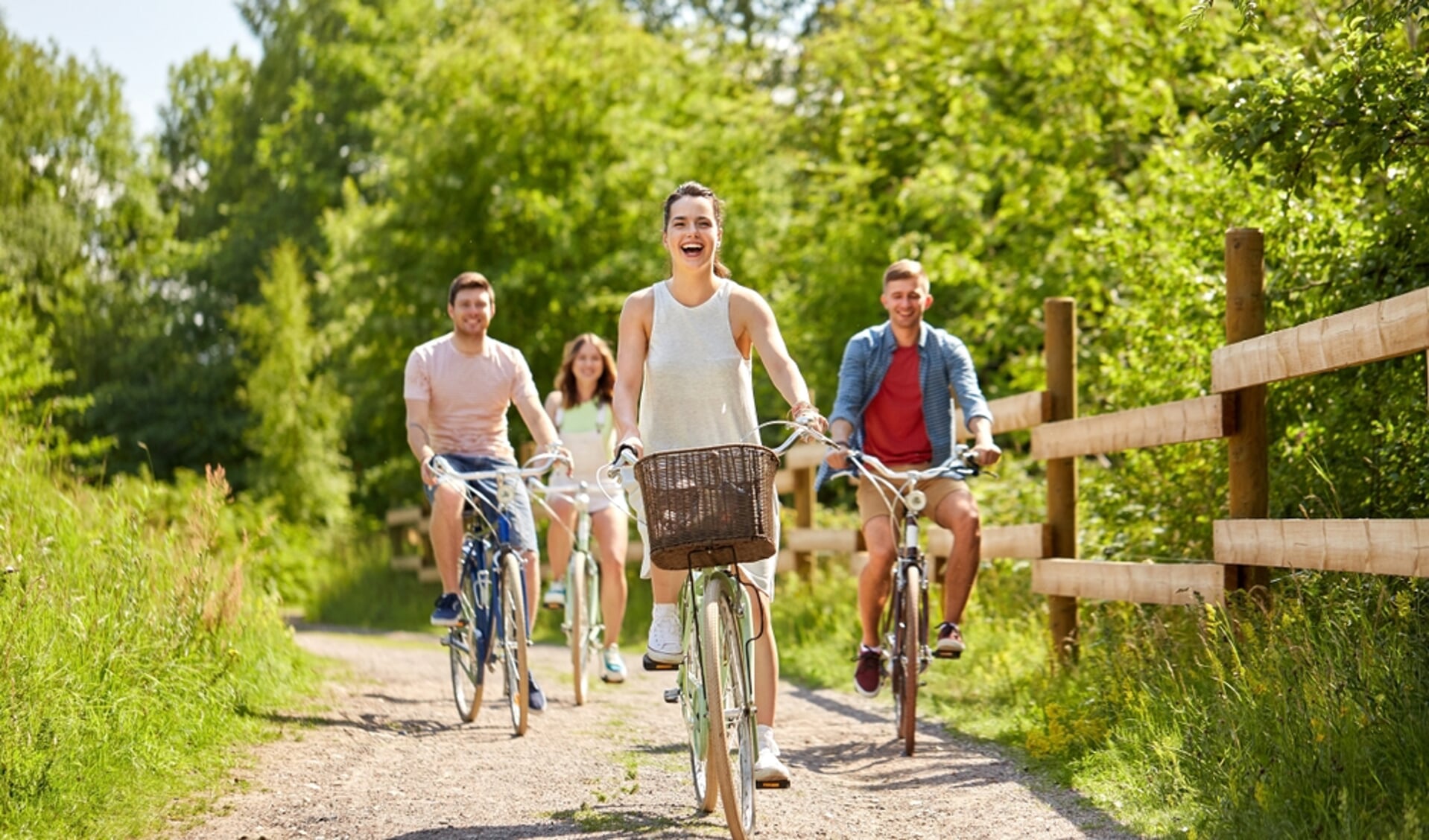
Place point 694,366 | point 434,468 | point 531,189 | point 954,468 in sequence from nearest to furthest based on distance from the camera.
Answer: point 694,366 < point 954,468 < point 434,468 < point 531,189

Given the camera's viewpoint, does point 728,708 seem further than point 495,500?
No

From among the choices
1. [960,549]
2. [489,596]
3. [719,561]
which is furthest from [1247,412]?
[489,596]

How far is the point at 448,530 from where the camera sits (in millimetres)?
8219

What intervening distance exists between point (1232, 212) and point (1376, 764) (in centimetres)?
549

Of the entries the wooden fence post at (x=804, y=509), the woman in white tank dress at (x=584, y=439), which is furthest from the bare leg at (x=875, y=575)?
the wooden fence post at (x=804, y=509)

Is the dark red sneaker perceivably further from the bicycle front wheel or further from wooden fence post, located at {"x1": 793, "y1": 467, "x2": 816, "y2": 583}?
wooden fence post, located at {"x1": 793, "y1": 467, "x2": 816, "y2": 583}

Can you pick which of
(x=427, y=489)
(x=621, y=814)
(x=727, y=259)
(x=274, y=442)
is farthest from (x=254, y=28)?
(x=621, y=814)

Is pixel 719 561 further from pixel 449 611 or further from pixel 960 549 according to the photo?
pixel 449 611

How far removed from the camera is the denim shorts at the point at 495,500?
27.2ft

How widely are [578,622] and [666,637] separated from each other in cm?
399

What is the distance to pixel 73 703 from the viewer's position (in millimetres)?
6160

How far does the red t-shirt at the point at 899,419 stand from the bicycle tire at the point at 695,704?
2.43 meters

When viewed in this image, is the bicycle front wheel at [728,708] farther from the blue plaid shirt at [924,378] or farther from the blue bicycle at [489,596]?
the blue bicycle at [489,596]

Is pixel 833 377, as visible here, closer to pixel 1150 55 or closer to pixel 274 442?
pixel 1150 55
